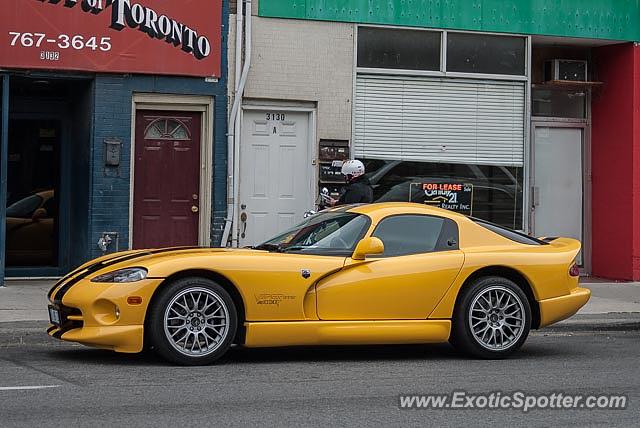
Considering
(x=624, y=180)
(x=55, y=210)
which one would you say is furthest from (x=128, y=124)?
(x=624, y=180)

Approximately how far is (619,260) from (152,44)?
8.05 m

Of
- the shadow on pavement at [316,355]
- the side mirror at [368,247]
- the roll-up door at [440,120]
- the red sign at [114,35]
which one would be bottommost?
the shadow on pavement at [316,355]

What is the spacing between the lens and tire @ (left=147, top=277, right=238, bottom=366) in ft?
27.4

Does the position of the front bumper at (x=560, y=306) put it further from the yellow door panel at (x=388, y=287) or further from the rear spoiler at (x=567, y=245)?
the yellow door panel at (x=388, y=287)

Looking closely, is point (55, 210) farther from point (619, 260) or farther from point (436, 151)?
point (619, 260)

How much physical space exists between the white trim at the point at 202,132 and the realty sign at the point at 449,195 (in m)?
3.10

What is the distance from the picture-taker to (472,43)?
15789 millimetres

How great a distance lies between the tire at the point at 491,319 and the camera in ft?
30.4

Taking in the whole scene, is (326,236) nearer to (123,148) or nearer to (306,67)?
(123,148)

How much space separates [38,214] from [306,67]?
4499 mm

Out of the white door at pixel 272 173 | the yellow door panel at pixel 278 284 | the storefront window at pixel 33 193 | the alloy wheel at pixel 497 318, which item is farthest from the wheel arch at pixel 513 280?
the storefront window at pixel 33 193

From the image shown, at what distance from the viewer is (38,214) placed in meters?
15.3

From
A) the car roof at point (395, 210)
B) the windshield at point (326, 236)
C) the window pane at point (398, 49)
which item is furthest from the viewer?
the window pane at point (398, 49)

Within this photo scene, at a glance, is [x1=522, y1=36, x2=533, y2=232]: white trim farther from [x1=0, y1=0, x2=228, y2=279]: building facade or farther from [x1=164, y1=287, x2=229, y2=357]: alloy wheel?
[x1=164, y1=287, x2=229, y2=357]: alloy wheel
